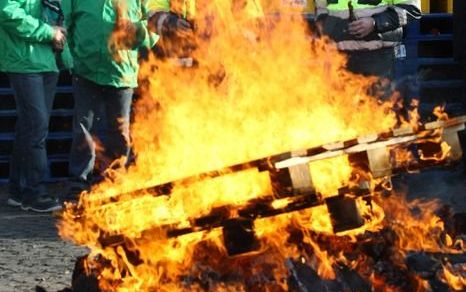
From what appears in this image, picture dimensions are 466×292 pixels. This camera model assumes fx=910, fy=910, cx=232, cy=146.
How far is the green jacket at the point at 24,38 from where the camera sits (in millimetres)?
8227

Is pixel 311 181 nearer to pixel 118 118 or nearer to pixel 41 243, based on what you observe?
pixel 41 243

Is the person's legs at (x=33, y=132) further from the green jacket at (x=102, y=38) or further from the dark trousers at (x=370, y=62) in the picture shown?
the dark trousers at (x=370, y=62)

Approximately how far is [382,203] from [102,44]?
357 centimetres

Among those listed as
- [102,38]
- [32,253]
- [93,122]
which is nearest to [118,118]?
→ [93,122]

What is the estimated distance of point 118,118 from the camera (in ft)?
28.1

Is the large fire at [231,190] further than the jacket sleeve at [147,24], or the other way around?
the jacket sleeve at [147,24]

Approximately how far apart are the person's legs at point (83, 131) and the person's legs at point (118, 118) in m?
0.14

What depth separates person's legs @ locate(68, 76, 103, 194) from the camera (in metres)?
8.62

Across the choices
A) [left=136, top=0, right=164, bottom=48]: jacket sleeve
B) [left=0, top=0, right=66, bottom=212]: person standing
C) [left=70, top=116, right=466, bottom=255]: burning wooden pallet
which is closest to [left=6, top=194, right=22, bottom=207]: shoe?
[left=0, top=0, right=66, bottom=212]: person standing

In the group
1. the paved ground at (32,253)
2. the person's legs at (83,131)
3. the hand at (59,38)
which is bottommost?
the paved ground at (32,253)

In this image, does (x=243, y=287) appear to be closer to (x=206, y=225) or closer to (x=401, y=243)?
(x=206, y=225)

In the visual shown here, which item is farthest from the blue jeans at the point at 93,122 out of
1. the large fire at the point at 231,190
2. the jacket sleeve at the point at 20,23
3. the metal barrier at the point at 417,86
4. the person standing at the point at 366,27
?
the person standing at the point at 366,27

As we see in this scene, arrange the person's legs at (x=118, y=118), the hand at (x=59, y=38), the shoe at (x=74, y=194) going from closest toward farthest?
the hand at (x=59, y=38) → the person's legs at (x=118, y=118) → the shoe at (x=74, y=194)

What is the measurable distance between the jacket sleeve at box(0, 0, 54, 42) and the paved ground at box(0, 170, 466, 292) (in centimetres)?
168
